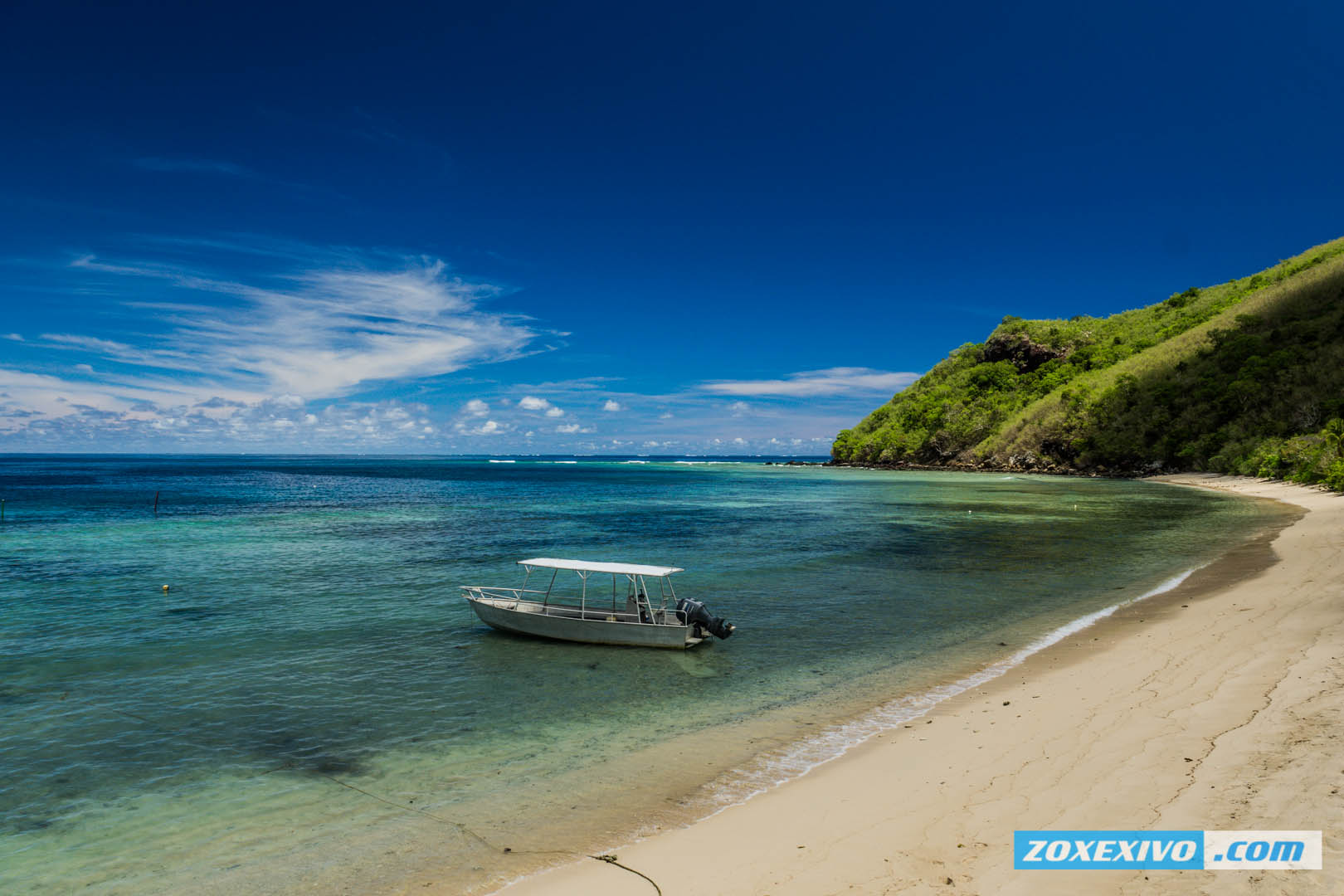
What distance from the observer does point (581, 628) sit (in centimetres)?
1970

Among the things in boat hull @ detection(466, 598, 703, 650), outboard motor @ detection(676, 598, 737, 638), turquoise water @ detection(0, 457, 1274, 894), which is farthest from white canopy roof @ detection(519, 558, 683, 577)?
turquoise water @ detection(0, 457, 1274, 894)

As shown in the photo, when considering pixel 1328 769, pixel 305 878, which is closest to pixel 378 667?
pixel 305 878

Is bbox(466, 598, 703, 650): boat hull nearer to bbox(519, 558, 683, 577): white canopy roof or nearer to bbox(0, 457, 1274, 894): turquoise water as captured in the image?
bbox(0, 457, 1274, 894): turquoise water

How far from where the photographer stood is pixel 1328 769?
26.3 feet

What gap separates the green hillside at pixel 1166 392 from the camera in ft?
252

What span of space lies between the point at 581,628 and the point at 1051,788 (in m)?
13.3

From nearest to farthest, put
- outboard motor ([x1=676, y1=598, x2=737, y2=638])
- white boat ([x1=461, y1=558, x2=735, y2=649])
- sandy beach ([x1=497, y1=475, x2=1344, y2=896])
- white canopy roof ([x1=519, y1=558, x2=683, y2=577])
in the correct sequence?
sandy beach ([x1=497, y1=475, x2=1344, y2=896]) < white boat ([x1=461, y1=558, x2=735, y2=649]) < outboard motor ([x1=676, y1=598, x2=737, y2=638]) < white canopy roof ([x1=519, y1=558, x2=683, y2=577])

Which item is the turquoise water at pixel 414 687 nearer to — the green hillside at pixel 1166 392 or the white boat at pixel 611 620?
the white boat at pixel 611 620

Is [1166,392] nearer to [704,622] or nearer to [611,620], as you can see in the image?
[704,622]

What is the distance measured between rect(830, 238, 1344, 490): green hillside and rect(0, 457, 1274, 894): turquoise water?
49.1m

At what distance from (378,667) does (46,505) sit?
72985mm

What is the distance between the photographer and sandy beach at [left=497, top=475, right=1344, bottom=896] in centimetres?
712

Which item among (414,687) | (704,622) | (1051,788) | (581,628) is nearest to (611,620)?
(581,628)

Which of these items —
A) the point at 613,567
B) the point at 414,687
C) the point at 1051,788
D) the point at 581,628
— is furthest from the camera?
the point at 613,567
